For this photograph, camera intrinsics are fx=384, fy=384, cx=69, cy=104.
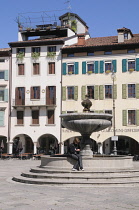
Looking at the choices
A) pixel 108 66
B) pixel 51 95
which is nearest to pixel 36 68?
pixel 51 95

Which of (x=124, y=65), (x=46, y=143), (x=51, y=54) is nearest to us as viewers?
(x=124, y=65)

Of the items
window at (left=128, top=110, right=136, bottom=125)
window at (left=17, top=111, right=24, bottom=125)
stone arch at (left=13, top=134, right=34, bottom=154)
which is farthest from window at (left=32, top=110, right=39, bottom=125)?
window at (left=128, top=110, right=136, bottom=125)

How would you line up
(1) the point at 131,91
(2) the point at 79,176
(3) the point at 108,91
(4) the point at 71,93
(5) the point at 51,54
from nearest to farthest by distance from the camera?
(2) the point at 79,176
(1) the point at 131,91
(3) the point at 108,91
(4) the point at 71,93
(5) the point at 51,54

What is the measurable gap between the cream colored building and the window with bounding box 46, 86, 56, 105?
1.19 m

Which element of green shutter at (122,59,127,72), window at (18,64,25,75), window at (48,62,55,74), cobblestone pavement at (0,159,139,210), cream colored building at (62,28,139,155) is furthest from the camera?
window at (18,64,25,75)

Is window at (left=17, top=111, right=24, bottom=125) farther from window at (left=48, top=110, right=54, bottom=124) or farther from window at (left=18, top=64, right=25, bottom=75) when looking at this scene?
window at (left=18, top=64, right=25, bottom=75)

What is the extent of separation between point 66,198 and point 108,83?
97.9 ft

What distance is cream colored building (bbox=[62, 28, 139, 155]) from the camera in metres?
38.8

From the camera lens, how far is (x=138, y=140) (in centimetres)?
3819

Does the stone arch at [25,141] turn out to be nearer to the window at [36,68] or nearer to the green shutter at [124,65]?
the window at [36,68]

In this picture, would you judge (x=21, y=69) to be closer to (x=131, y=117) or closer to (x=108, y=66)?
(x=108, y=66)

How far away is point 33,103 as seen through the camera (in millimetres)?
41406

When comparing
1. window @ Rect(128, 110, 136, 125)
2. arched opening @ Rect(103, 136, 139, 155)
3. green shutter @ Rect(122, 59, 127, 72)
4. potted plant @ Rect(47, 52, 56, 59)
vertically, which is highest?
potted plant @ Rect(47, 52, 56, 59)

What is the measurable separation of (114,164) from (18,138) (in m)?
29.6
